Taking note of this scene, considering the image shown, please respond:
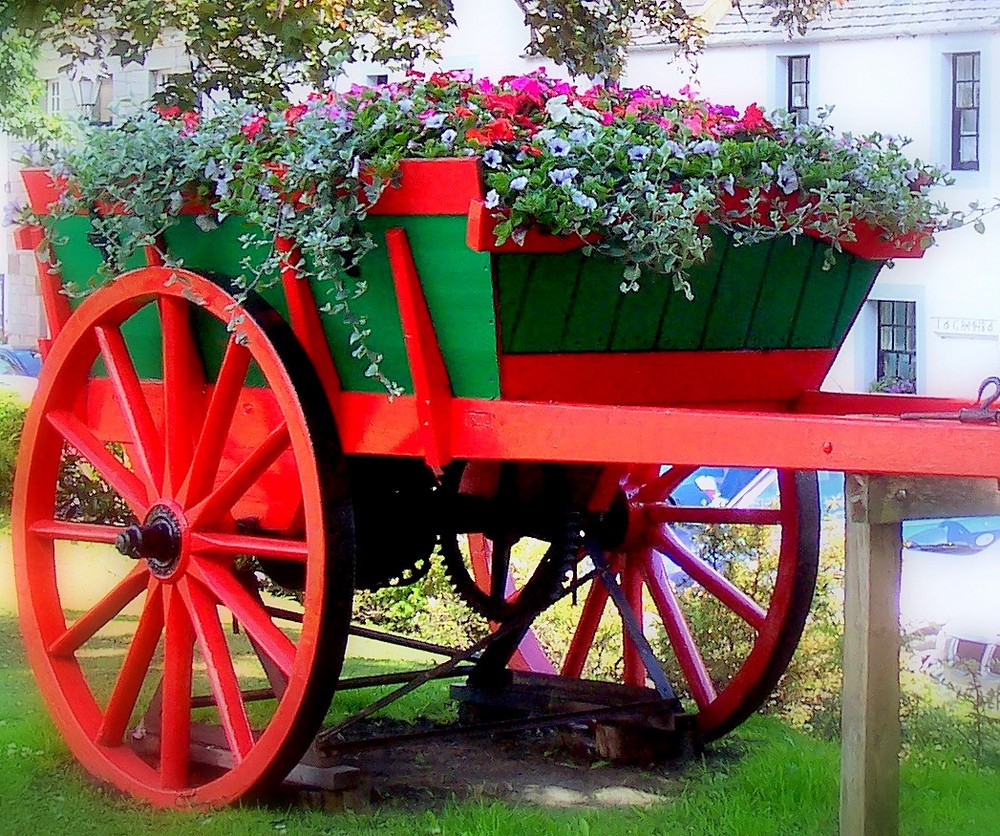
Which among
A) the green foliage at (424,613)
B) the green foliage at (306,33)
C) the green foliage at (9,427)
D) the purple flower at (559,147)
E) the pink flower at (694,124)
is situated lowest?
the green foliage at (424,613)

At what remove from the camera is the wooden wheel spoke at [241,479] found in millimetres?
3232

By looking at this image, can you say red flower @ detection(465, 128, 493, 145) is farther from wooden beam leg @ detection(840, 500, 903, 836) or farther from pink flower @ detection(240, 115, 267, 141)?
wooden beam leg @ detection(840, 500, 903, 836)

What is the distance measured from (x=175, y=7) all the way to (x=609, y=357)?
91.6 inches

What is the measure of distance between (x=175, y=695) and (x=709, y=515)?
4.62 ft

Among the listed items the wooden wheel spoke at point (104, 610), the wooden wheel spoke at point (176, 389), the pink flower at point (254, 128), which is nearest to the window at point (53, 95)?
the wooden wheel spoke at point (176, 389)

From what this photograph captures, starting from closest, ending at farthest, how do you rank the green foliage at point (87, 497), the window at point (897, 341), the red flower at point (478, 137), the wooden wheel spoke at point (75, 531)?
the red flower at point (478, 137) → the wooden wheel spoke at point (75, 531) → the window at point (897, 341) → the green foliage at point (87, 497)

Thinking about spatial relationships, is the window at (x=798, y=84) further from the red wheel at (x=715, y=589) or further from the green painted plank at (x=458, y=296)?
the green painted plank at (x=458, y=296)

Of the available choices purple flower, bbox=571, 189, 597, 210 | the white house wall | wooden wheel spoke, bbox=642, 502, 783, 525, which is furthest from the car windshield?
purple flower, bbox=571, 189, 597, 210

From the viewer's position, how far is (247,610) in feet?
10.7

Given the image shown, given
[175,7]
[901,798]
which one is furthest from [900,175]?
[175,7]

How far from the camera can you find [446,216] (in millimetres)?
2891

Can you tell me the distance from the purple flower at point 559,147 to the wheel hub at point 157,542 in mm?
1136

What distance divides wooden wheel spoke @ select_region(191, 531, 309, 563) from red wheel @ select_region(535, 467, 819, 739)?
2.82 feet

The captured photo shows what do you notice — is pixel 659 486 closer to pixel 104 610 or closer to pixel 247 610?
pixel 247 610
